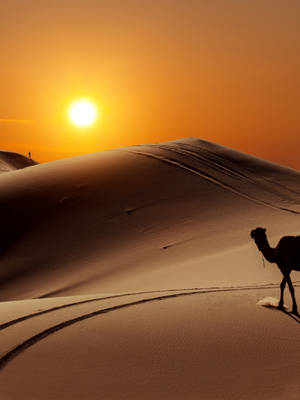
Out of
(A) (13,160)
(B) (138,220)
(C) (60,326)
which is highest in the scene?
(C) (60,326)

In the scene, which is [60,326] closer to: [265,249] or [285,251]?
[265,249]

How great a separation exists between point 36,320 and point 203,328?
2.90 m

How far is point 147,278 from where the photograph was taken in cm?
1850

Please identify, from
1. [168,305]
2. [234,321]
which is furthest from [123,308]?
[234,321]

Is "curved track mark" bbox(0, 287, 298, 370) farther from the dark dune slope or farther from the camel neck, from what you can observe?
the dark dune slope

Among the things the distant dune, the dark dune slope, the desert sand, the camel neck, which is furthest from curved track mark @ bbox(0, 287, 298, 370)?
the distant dune

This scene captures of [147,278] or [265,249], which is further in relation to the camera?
[147,278]

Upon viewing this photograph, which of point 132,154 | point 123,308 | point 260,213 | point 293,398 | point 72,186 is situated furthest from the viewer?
point 132,154

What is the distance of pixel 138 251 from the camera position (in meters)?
22.9

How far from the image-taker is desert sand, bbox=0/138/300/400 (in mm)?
7027

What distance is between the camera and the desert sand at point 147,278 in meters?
7.03

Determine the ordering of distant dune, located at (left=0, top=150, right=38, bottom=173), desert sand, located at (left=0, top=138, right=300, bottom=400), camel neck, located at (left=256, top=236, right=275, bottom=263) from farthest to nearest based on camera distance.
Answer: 1. distant dune, located at (left=0, top=150, right=38, bottom=173)
2. camel neck, located at (left=256, top=236, right=275, bottom=263)
3. desert sand, located at (left=0, top=138, right=300, bottom=400)

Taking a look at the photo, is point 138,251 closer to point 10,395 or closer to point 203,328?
point 203,328

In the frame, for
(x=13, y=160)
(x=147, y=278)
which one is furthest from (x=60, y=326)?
(x=13, y=160)
